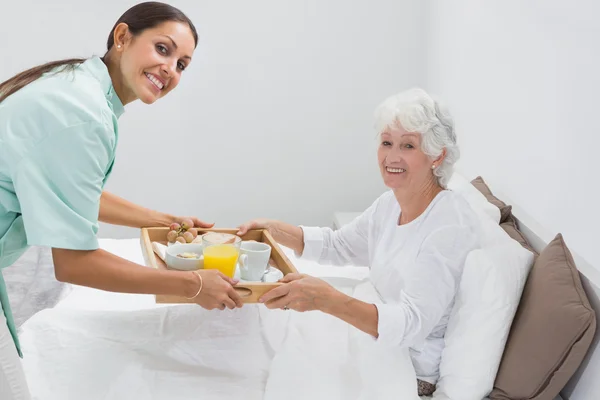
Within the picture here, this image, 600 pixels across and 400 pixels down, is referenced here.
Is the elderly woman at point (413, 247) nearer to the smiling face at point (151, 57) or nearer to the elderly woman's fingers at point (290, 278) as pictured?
the elderly woman's fingers at point (290, 278)

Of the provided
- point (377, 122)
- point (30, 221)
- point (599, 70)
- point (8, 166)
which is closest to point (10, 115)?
point (8, 166)

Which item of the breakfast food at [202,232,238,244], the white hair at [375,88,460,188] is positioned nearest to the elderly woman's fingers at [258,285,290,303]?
the breakfast food at [202,232,238,244]

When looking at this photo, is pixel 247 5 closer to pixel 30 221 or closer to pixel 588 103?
pixel 588 103

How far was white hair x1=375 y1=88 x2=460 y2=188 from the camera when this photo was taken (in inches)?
74.5

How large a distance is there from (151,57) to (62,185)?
49cm

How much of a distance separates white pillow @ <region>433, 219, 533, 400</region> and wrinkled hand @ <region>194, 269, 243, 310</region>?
23.2 inches

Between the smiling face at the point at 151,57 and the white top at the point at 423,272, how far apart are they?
81cm

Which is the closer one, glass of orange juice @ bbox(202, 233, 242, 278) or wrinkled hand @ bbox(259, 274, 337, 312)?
wrinkled hand @ bbox(259, 274, 337, 312)

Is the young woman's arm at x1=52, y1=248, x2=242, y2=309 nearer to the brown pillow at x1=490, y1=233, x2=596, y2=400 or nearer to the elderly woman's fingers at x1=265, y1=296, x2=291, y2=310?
the elderly woman's fingers at x1=265, y1=296, x2=291, y2=310

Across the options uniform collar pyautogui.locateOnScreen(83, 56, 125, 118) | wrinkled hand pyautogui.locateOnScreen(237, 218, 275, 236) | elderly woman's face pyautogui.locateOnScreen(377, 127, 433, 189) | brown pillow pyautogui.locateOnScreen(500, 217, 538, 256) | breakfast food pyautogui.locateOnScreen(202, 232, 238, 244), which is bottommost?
wrinkled hand pyautogui.locateOnScreen(237, 218, 275, 236)

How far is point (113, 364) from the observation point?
68.7 inches

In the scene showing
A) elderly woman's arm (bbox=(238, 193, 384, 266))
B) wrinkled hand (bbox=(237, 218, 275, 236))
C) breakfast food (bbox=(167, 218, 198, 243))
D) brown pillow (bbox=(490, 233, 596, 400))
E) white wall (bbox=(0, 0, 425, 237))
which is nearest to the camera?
brown pillow (bbox=(490, 233, 596, 400))

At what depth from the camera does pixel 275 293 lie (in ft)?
5.59

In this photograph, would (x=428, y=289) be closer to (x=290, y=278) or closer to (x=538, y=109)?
(x=290, y=278)
